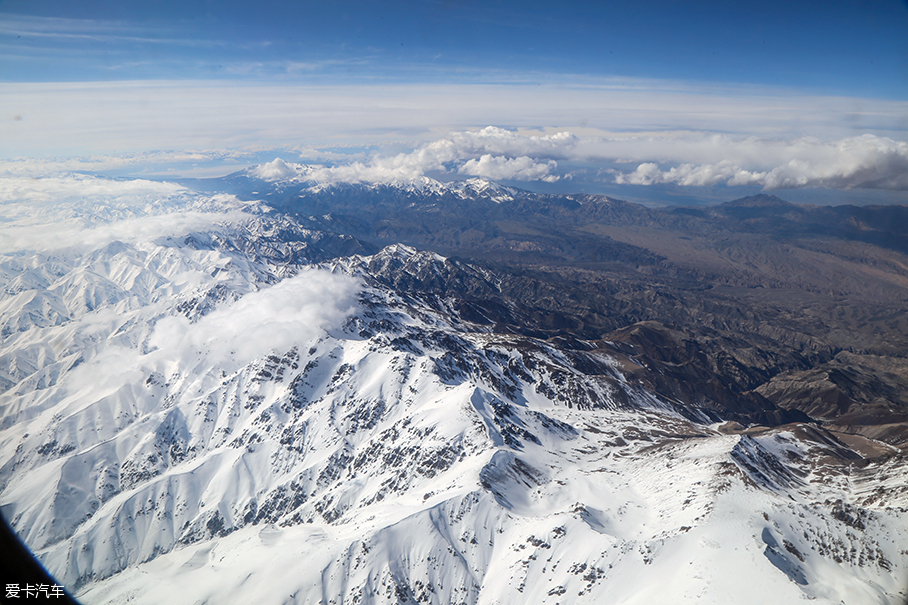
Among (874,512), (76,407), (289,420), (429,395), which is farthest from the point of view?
(76,407)

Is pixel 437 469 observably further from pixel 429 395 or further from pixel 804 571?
pixel 804 571

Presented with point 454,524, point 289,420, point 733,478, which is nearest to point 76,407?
point 289,420

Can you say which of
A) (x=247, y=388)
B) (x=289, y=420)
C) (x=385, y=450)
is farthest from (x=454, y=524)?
(x=247, y=388)

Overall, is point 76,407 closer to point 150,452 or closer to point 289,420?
point 150,452

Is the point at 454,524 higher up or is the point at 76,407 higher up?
the point at 454,524

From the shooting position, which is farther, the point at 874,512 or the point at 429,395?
the point at 429,395

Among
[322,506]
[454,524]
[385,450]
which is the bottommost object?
[322,506]

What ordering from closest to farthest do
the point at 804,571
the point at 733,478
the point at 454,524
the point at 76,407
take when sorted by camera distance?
1. the point at 804,571
2. the point at 733,478
3. the point at 454,524
4. the point at 76,407
